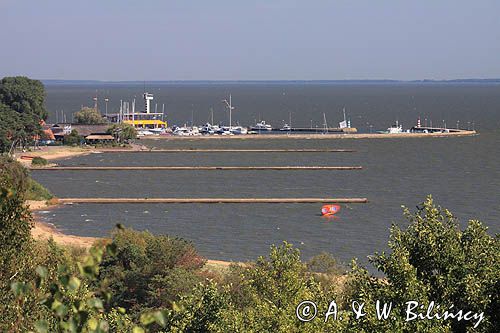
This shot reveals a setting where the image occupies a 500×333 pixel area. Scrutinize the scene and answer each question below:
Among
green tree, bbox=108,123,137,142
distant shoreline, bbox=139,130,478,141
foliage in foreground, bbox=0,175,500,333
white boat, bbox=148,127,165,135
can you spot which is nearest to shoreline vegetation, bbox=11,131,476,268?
distant shoreline, bbox=139,130,478,141

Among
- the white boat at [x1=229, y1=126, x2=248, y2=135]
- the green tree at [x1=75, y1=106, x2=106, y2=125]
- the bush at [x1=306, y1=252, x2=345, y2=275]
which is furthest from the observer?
the white boat at [x1=229, y1=126, x2=248, y2=135]

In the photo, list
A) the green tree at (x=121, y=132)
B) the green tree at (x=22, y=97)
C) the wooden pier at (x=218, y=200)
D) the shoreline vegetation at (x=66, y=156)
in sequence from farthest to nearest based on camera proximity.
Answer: the green tree at (x=121, y=132)
the green tree at (x=22, y=97)
the wooden pier at (x=218, y=200)
the shoreline vegetation at (x=66, y=156)

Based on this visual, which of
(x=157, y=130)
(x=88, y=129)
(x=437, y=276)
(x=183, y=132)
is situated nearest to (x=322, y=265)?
(x=437, y=276)

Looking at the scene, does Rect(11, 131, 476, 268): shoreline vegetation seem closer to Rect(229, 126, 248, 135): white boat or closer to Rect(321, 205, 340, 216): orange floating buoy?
Rect(229, 126, 248, 135): white boat

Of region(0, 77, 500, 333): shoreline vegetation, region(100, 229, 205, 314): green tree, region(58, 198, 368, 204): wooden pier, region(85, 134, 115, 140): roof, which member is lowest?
region(58, 198, 368, 204): wooden pier

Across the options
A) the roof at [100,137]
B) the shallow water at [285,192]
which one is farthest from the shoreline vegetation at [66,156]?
the roof at [100,137]

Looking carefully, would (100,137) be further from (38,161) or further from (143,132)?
(38,161)

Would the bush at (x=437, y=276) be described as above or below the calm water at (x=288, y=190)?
above

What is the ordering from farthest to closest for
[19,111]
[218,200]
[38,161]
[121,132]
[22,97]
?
1. [121,132]
2. [22,97]
3. [19,111]
4. [38,161]
5. [218,200]

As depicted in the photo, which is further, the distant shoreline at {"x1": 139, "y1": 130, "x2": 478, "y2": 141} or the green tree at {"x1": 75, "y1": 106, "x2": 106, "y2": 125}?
the distant shoreline at {"x1": 139, "y1": 130, "x2": 478, "y2": 141}

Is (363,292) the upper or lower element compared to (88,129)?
upper

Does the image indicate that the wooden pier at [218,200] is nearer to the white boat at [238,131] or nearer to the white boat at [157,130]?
the white boat at [157,130]
